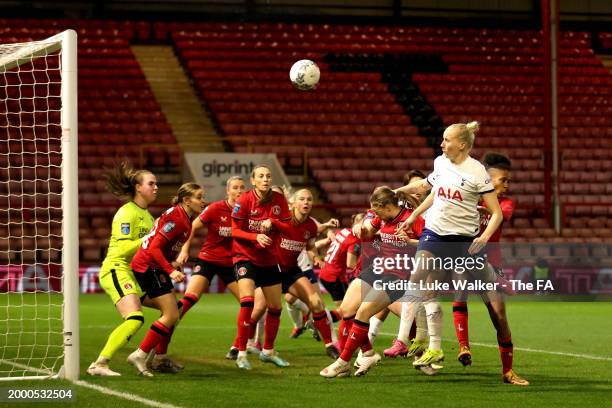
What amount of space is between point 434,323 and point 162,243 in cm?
238

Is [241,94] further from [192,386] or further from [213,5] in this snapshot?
[192,386]

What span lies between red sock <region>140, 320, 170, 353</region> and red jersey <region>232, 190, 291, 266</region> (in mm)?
1291

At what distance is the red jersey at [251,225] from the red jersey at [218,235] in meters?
0.90

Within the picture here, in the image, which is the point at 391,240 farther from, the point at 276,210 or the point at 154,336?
the point at 154,336

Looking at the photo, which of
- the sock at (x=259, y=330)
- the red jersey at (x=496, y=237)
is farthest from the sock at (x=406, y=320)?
the sock at (x=259, y=330)

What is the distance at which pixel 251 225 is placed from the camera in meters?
9.94

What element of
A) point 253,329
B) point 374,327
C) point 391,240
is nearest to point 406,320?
point 374,327

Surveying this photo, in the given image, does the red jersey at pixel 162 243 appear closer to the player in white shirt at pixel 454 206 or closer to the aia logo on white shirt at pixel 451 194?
the player in white shirt at pixel 454 206

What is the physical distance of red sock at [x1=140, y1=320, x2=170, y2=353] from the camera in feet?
28.8

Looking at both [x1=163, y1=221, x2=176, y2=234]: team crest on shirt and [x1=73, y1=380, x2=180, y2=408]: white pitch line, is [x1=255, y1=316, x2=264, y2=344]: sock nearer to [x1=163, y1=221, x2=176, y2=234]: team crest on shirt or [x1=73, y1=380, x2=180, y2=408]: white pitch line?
[x1=163, y1=221, x2=176, y2=234]: team crest on shirt

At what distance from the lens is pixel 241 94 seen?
29.0m

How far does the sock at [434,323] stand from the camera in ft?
29.4

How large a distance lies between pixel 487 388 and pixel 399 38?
25633 mm

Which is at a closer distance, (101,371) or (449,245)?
(449,245)
